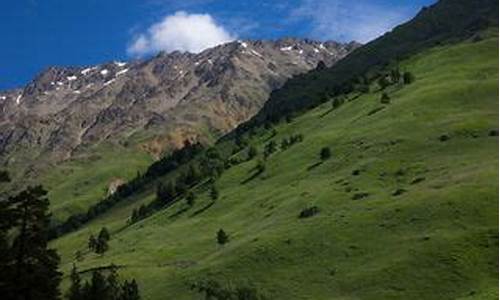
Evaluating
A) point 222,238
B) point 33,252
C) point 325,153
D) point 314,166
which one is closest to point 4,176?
point 33,252

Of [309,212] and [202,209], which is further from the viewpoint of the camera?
[202,209]

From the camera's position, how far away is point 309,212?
463 ft

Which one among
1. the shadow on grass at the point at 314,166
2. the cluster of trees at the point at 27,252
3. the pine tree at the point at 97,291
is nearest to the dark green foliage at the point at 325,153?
the shadow on grass at the point at 314,166

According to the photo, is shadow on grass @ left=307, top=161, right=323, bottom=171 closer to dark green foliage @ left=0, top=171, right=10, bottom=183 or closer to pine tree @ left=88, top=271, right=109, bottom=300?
pine tree @ left=88, top=271, right=109, bottom=300

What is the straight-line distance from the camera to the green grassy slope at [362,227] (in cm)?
9988

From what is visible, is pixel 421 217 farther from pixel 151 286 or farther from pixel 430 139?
pixel 430 139

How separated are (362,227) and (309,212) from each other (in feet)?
69.1

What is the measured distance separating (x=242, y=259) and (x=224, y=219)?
48.7 meters

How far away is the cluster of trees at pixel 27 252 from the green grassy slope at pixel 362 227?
41454mm

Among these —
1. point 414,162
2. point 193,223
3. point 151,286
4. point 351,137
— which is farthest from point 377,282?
point 351,137

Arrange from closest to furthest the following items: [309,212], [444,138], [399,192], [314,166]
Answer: [399,192], [309,212], [444,138], [314,166]

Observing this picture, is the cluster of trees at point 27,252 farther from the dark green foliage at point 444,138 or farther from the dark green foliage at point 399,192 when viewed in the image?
the dark green foliage at point 444,138

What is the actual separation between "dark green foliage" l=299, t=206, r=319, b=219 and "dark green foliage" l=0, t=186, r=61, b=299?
9966cm

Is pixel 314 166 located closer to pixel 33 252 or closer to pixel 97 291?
pixel 97 291
